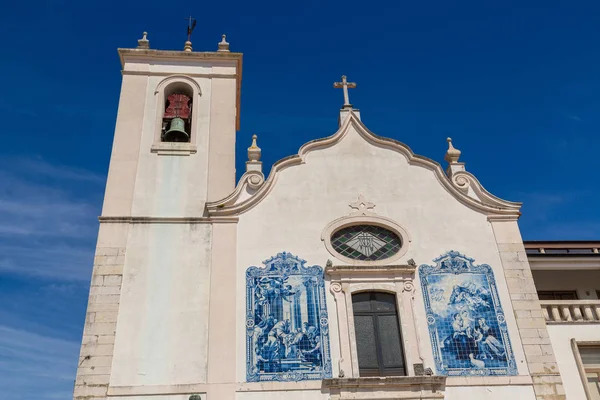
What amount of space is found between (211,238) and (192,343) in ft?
8.84

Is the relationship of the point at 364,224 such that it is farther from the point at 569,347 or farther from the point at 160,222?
the point at 569,347

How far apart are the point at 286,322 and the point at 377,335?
2028mm

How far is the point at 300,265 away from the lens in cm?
1459

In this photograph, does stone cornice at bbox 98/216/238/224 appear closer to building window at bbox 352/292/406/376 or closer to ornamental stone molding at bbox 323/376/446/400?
building window at bbox 352/292/406/376

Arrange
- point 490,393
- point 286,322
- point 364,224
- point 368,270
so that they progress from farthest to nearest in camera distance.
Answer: point 364,224 < point 368,270 < point 286,322 < point 490,393

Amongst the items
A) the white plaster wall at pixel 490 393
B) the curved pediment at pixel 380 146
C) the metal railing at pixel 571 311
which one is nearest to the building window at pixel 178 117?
the curved pediment at pixel 380 146

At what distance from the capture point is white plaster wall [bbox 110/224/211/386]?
1307 centimetres

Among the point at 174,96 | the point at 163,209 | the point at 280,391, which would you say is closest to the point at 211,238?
the point at 163,209

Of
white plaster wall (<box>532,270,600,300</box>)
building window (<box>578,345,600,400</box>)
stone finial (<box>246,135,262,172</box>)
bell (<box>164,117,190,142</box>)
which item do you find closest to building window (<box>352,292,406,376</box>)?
building window (<box>578,345,600,400</box>)

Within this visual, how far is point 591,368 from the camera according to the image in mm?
13938

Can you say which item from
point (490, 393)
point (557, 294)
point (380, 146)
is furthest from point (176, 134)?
point (557, 294)

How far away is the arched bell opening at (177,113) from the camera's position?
17688 millimetres

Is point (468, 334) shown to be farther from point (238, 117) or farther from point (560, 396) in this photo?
point (238, 117)

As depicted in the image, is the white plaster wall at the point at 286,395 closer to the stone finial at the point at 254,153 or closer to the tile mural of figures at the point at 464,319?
the tile mural of figures at the point at 464,319
